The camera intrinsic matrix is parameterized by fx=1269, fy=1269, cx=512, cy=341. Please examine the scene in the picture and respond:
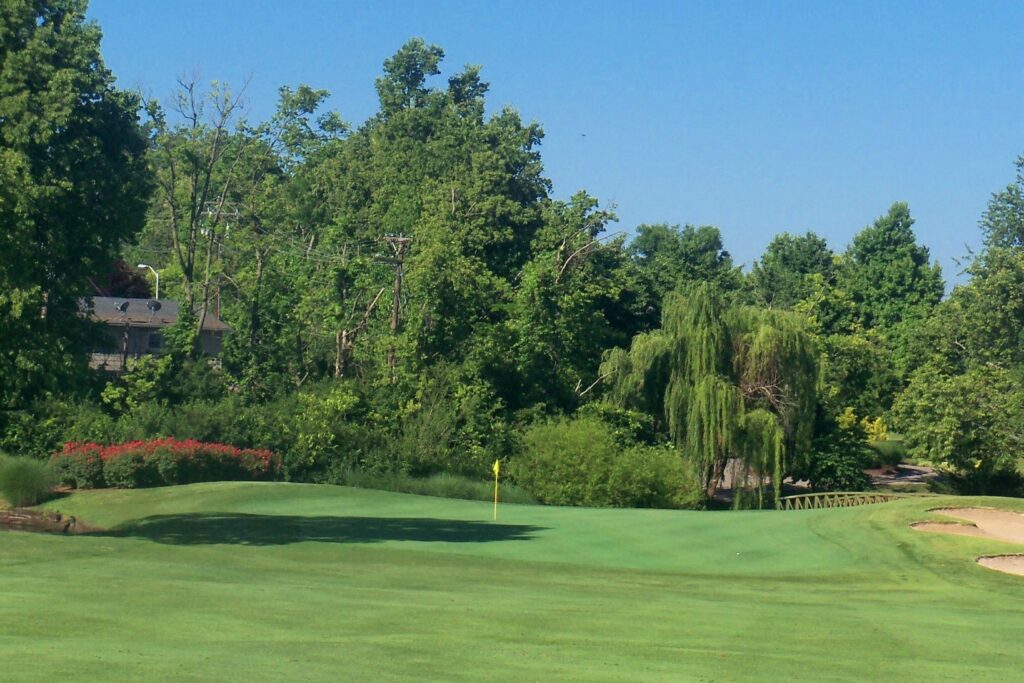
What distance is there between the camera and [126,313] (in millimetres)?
73000

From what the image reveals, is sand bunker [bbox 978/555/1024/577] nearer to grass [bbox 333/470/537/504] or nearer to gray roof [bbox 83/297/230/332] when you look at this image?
grass [bbox 333/470/537/504]

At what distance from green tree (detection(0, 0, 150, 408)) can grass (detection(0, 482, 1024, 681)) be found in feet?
39.6

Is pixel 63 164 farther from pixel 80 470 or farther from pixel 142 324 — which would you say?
pixel 142 324

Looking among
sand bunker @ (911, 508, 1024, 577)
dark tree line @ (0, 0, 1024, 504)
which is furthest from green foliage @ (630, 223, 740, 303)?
sand bunker @ (911, 508, 1024, 577)

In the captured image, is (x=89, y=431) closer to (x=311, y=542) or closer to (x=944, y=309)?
(x=311, y=542)

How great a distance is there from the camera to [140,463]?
131ft

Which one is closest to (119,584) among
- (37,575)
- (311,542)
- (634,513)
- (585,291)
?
(37,575)

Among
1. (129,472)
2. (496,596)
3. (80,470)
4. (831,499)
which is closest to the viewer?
(496,596)

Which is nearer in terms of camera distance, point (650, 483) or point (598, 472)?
point (650, 483)

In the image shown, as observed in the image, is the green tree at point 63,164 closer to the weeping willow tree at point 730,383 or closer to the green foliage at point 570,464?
the green foliage at point 570,464

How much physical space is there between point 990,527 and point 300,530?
1746cm

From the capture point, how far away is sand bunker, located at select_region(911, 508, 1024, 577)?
83.7ft

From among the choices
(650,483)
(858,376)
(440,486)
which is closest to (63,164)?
(440,486)

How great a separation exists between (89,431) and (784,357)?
26.1 m
